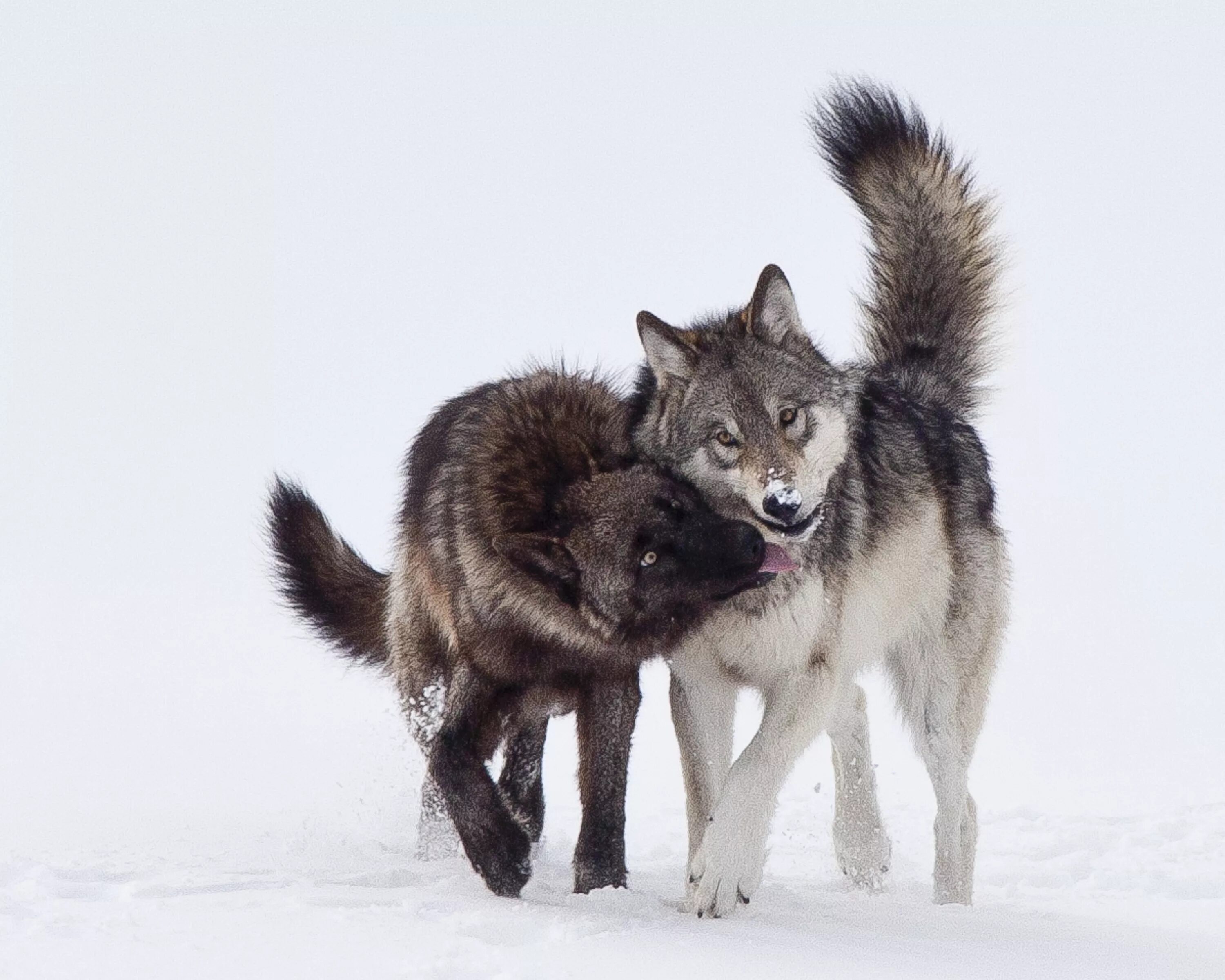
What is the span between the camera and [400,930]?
3.21 meters

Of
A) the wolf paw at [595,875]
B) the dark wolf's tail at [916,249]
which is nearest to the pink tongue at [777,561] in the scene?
the wolf paw at [595,875]

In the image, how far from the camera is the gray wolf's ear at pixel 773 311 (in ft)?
14.4

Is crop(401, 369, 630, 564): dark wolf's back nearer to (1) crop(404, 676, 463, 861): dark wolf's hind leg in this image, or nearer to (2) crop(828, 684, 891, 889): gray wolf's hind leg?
(1) crop(404, 676, 463, 861): dark wolf's hind leg

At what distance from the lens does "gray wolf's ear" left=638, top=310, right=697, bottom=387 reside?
4293mm

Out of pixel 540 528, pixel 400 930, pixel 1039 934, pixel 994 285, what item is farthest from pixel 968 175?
pixel 400 930

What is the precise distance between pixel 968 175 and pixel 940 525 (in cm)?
162

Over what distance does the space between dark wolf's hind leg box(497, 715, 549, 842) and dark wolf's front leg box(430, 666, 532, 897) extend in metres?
0.77

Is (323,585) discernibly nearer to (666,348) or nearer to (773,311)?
(666,348)

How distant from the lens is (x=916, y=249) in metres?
5.55

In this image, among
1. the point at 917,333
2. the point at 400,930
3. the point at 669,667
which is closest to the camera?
the point at 400,930

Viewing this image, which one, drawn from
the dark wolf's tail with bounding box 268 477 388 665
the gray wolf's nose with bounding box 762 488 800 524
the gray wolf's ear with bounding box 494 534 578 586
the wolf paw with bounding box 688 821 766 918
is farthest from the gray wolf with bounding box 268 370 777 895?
the dark wolf's tail with bounding box 268 477 388 665

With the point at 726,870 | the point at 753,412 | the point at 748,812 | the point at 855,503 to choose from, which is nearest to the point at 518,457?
the point at 753,412

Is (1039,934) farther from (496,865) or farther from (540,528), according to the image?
(540,528)

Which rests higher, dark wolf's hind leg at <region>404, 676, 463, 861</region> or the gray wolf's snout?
the gray wolf's snout
